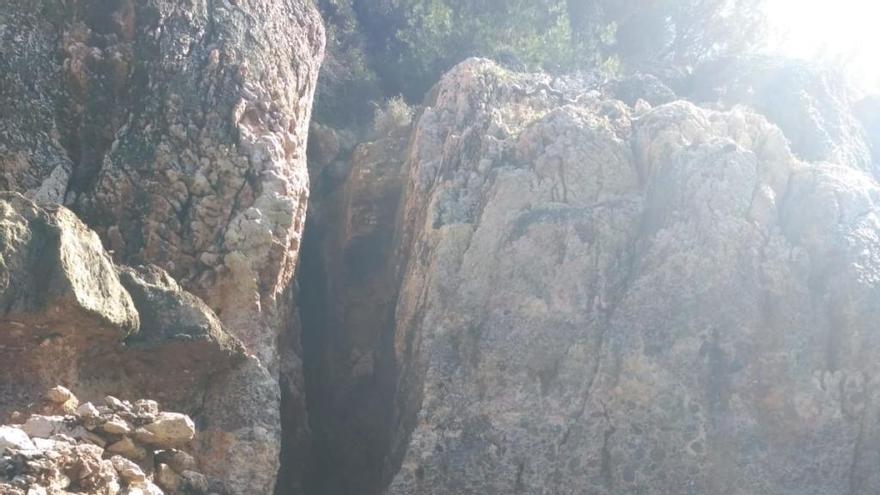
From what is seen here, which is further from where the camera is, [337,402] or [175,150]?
[337,402]

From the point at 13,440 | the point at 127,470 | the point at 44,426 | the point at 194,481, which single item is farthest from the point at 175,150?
the point at 13,440

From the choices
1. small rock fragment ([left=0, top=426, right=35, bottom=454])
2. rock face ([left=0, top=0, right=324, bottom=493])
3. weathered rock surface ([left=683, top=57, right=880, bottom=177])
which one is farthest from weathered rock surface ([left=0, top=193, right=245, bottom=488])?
weathered rock surface ([left=683, top=57, right=880, bottom=177])

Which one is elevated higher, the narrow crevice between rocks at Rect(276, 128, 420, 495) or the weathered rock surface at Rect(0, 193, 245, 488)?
the narrow crevice between rocks at Rect(276, 128, 420, 495)

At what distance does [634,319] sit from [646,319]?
133 millimetres

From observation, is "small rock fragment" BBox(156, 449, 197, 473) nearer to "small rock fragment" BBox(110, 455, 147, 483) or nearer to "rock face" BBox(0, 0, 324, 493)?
"small rock fragment" BBox(110, 455, 147, 483)

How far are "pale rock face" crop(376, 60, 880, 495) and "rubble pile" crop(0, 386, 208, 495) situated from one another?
3.66 meters

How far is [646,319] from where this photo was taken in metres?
11.0

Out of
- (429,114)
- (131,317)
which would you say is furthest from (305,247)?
(131,317)

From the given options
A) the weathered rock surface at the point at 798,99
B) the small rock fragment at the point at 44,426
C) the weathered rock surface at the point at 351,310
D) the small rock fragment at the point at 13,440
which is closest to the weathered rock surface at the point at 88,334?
the small rock fragment at the point at 44,426

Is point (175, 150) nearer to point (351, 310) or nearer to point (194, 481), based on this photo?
point (351, 310)

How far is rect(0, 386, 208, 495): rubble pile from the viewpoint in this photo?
583 centimetres

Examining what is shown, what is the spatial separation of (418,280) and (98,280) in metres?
5.25

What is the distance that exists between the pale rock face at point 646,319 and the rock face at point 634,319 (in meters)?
0.02

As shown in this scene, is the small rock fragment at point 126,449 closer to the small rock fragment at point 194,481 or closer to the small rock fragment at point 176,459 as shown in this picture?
the small rock fragment at point 176,459
